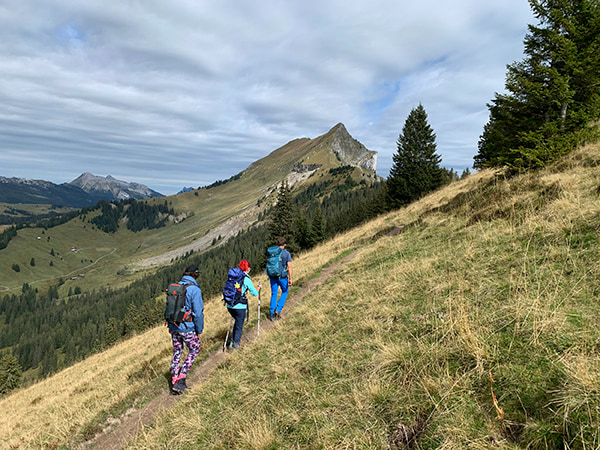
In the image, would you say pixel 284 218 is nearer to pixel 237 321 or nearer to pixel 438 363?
pixel 237 321

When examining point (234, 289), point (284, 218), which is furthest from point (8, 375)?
point (234, 289)

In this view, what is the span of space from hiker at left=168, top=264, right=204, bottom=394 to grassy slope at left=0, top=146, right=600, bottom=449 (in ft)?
4.19

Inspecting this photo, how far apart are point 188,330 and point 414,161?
3557cm

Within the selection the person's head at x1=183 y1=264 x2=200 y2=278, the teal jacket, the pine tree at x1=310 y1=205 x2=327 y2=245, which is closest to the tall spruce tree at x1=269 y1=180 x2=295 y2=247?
the pine tree at x1=310 y1=205 x2=327 y2=245

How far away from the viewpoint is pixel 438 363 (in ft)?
11.7

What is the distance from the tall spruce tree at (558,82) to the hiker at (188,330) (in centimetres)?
1488

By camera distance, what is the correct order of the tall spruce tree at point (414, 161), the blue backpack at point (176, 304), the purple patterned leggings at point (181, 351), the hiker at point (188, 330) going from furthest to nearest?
1. the tall spruce tree at point (414, 161)
2. the purple patterned leggings at point (181, 351)
3. the hiker at point (188, 330)
4. the blue backpack at point (176, 304)

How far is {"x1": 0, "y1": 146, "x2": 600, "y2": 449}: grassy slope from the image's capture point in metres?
2.65

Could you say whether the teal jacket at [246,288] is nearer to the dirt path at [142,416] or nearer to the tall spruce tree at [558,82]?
the dirt path at [142,416]

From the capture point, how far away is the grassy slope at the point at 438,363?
2654mm

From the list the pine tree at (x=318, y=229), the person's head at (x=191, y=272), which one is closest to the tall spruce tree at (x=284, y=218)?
the pine tree at (x=318, y=229)

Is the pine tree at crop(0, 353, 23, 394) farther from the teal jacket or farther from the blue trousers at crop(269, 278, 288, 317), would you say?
the teal jacket

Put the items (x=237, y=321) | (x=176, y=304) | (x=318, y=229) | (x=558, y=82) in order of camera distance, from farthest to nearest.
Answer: (x=318, y=229) → (x=558, y=82) → (x=237, y=321) → (x=176, y=304)

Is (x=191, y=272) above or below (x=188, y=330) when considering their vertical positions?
above
